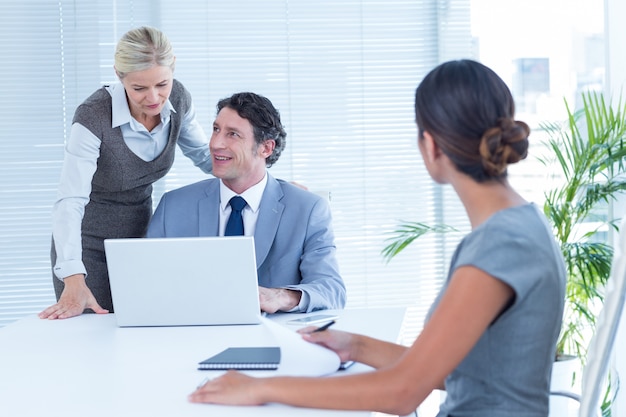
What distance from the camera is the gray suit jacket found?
264 cm

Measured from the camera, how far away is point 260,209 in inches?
107

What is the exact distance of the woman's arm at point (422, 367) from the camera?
133 cm

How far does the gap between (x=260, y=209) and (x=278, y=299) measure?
437mm

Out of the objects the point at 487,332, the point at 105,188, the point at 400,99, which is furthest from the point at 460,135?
the point at 400,99

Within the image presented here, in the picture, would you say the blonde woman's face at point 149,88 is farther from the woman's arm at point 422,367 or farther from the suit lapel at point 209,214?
the woman's arm at point 422,367

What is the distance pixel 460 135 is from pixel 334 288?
120 cm

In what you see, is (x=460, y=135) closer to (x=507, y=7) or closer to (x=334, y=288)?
(x=334, y=288)

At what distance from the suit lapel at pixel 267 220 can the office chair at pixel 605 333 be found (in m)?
1.42

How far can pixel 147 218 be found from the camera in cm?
312

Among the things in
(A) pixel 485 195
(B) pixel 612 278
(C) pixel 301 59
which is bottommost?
(B) pixel 612 278

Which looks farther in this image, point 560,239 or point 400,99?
point 400,99

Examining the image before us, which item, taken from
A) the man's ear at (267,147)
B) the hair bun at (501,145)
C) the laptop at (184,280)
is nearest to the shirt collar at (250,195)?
the man's ear at (267,147)

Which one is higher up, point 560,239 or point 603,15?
point 603,15

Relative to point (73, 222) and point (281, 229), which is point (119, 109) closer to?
point (73, 222)
